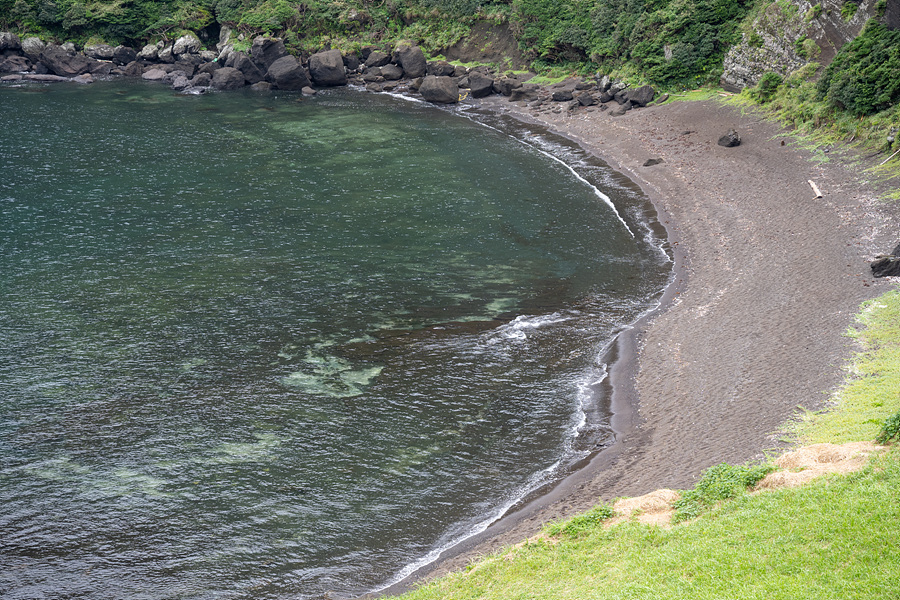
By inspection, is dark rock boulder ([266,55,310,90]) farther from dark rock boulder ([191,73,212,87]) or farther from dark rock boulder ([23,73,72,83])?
dark rock boulder ([23,73,72,83])

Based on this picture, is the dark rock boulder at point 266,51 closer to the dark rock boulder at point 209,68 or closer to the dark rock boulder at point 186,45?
the dark rock boulder at point 209,68

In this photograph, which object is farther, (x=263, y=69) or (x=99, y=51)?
(x=99, y=51)

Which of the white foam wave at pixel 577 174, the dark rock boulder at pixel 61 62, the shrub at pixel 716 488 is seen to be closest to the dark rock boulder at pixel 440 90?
the white foam wave at pixel 577 174

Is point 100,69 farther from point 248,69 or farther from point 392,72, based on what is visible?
point 392,72

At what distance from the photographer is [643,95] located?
198 feet

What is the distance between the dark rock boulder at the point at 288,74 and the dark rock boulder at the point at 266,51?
2.40 m

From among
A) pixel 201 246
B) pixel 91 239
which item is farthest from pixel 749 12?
pixel 91 239

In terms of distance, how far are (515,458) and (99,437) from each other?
44.5ft

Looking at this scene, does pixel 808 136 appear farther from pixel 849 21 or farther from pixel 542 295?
pixel 542 295

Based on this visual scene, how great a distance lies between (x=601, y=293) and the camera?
33.3 meters

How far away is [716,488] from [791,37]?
159 feet

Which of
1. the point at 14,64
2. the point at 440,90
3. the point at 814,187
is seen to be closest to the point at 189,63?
the point at 14,64

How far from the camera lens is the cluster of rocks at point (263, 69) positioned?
73875 mm

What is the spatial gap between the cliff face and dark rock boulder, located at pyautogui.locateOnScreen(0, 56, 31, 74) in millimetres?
81648
